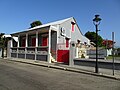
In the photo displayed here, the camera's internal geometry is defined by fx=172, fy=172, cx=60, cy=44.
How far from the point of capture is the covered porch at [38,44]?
69.3 feet

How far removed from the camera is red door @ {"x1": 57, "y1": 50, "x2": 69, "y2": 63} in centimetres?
1917

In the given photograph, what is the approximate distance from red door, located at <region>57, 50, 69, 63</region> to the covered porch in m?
0.87

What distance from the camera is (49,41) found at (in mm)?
20453

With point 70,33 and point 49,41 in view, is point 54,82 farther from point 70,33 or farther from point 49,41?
point 70,33

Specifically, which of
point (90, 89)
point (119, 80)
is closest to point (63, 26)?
point (119, 80)

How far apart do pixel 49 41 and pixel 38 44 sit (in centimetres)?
524

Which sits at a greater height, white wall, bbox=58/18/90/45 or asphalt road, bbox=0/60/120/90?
white wall, bbox=58/18/90/45

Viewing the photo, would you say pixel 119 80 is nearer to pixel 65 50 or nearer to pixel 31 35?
pixel 65 50

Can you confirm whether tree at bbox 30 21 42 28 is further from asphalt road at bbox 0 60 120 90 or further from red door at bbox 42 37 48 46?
asphalt road at bbox 0 60 120 90

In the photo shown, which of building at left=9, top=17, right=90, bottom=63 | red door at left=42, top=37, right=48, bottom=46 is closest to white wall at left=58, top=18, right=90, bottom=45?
building at left=9, top=17, right=90, bottom=63

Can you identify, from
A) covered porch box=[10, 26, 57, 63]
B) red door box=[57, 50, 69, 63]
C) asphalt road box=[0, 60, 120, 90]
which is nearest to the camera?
asphalt road box=[0, 60, 120, 90]

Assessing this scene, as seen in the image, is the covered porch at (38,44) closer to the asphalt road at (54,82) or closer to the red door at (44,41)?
the red door at (44,41)

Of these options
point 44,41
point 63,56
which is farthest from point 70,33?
point 63,56

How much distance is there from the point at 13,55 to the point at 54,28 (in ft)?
35.0
